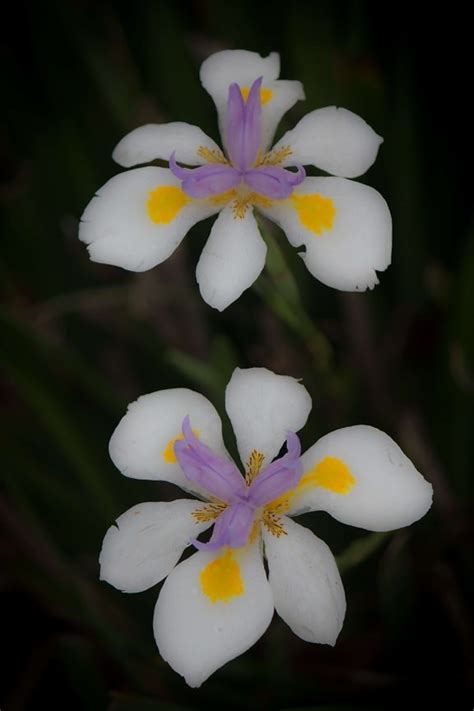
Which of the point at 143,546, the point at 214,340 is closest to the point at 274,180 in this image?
the point at 143,546

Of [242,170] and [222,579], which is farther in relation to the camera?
[242,170]

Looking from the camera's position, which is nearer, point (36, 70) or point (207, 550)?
point (207, 550)

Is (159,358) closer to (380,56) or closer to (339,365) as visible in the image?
(339,365)

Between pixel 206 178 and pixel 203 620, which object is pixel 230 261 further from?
pixel 203 620

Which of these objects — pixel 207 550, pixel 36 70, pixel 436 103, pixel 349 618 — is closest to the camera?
pixel 207 550

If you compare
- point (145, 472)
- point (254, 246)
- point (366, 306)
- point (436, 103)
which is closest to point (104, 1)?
point (436, 103)

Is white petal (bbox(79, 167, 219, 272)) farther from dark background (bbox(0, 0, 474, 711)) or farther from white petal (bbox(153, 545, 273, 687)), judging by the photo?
white petal (bbox(153, 545, 273, 687))

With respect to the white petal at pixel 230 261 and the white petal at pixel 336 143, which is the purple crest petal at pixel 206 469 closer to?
the white petal at pixel 230 261
